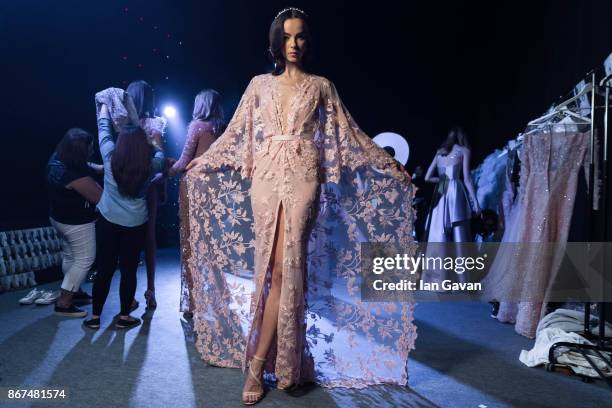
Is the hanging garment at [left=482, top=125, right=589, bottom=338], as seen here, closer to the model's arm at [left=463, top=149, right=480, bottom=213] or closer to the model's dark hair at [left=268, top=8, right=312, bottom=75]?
the model's arm at [left=463, top=149, right=480, bottom=213]

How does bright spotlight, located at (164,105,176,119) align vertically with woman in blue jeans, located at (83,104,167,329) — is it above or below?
above

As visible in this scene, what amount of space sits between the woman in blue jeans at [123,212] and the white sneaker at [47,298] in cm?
79

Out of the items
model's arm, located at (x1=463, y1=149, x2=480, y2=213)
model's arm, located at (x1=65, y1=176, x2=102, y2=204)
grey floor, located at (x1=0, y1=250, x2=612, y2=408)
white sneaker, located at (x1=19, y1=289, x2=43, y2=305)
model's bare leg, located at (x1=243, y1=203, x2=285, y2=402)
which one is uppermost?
model's arm, located at (x1=463, y1=149, x2=480, y2=213)

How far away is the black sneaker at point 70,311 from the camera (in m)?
3.25

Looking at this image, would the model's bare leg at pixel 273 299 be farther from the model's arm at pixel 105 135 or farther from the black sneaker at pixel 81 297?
the black sneaker at pixel 81 297

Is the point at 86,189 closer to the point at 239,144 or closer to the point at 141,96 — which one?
the point at 141,96

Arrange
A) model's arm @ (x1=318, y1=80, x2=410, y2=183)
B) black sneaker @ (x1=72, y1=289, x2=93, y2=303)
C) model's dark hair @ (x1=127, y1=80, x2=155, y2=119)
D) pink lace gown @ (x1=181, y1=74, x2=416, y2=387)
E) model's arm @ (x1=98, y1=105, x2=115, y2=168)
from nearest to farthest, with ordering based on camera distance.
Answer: pink lace gown @ (x1=181, y1=74, x2=416, y2=387)
model's arm @ (x1=318, y1=80, x2=410, y2=183)
model's arm @ (x1=98, y1=105, x2=115, y2=168)
model's dark hair @ (x1=127, y1=80, x2=155, y2=119)
black sneaker @ (x1=72, y1=289, x2=93, y2=303)

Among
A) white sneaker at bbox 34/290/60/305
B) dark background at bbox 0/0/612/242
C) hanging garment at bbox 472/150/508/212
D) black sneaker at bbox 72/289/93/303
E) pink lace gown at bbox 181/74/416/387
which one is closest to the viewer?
pink lace gown at bbox 181/74/416/387

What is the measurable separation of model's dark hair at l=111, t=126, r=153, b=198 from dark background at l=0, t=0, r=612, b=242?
6.33 feet

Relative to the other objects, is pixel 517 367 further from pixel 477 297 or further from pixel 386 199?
pixel 477 297

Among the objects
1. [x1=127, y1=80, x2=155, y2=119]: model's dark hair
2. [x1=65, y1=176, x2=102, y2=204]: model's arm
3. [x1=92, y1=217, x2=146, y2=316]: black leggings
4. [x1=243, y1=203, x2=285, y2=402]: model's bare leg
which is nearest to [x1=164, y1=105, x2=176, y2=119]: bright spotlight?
[x1=127, y1=80, x2=155, y2=119]: model's dark hair

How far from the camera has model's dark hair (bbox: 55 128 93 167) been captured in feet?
10.7

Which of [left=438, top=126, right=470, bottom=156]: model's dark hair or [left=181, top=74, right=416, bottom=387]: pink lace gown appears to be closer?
[left=181, top=74, right=416, bottom=387]: pink lace gown

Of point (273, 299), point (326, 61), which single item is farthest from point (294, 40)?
point (326, 61)
